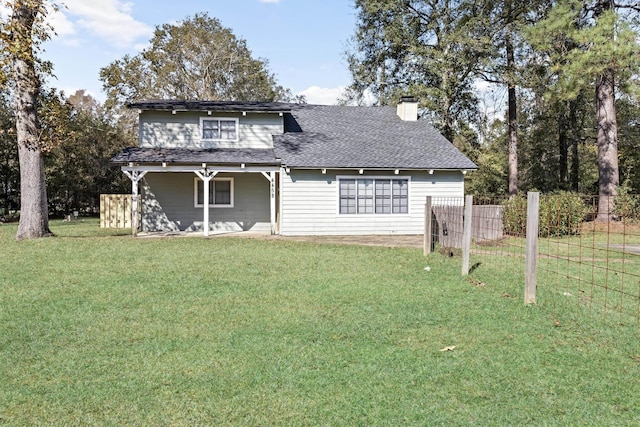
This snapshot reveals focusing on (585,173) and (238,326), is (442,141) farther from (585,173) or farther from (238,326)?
(585,173)

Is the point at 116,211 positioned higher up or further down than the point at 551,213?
further down

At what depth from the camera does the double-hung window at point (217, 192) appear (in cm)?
1833

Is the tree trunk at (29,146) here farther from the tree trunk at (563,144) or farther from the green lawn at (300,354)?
the tree trunk at (563,144)

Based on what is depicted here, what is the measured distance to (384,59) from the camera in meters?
28.9

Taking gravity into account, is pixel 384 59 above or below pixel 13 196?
above

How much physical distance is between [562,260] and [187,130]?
13818 mm

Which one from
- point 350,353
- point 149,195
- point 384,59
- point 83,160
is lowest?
point 350,353

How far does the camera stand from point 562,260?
1102 cm

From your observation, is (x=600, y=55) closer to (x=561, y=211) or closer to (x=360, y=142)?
(x=561, y=211)

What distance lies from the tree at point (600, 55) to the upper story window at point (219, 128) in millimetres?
12095

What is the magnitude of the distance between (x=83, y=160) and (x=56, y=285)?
924 inches

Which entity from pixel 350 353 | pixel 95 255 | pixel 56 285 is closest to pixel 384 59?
pixel 95 255

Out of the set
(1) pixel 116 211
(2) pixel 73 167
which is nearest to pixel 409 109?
(1) pixel 116 211

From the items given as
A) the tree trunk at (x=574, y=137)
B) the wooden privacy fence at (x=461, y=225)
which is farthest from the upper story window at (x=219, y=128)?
the tree trunk at (x=574, y=137)
